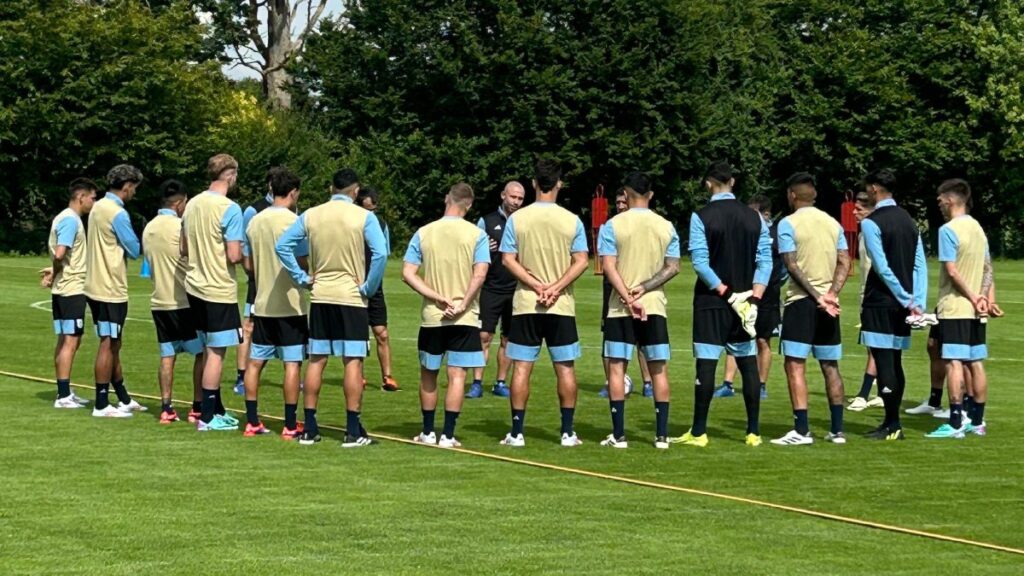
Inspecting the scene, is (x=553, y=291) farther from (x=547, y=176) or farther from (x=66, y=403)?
(x=66, y=403)

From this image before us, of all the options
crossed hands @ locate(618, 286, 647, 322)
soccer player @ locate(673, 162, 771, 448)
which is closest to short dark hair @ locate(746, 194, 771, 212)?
soccer player @ locate(673, 162, 771, 448)

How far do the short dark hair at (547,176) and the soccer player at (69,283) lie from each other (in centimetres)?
465

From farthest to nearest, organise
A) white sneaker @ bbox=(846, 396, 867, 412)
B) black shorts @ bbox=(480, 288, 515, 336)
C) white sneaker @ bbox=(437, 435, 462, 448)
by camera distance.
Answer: black shorts @ bbox=(480, 288, 515, 336) → white sneaker @ bbox=(846, 396, 867, 412) → white sneaker @ bbox=(437, 435, 462, 448)

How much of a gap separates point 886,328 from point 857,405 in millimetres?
2667

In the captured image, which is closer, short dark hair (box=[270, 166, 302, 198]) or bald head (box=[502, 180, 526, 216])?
short dark hair (box=[270, 166, 302, 198])

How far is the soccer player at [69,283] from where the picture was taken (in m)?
15.3

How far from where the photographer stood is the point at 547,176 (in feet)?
42.5

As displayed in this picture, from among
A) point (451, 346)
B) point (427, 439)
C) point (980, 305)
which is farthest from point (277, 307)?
point (980, 305)

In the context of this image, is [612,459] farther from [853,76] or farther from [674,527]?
[853,76]

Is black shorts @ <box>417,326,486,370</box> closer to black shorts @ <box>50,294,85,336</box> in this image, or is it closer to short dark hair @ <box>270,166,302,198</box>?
short dark hair @ <box>270,166,302,198</box>

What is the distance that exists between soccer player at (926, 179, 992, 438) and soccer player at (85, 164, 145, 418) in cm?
698

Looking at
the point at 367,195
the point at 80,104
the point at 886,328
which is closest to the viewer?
the point at 886,328

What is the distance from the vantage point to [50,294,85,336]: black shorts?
50.7ft

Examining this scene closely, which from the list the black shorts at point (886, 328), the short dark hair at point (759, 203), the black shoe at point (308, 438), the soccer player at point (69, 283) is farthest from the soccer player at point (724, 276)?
the soccer player at point (69, 283)
